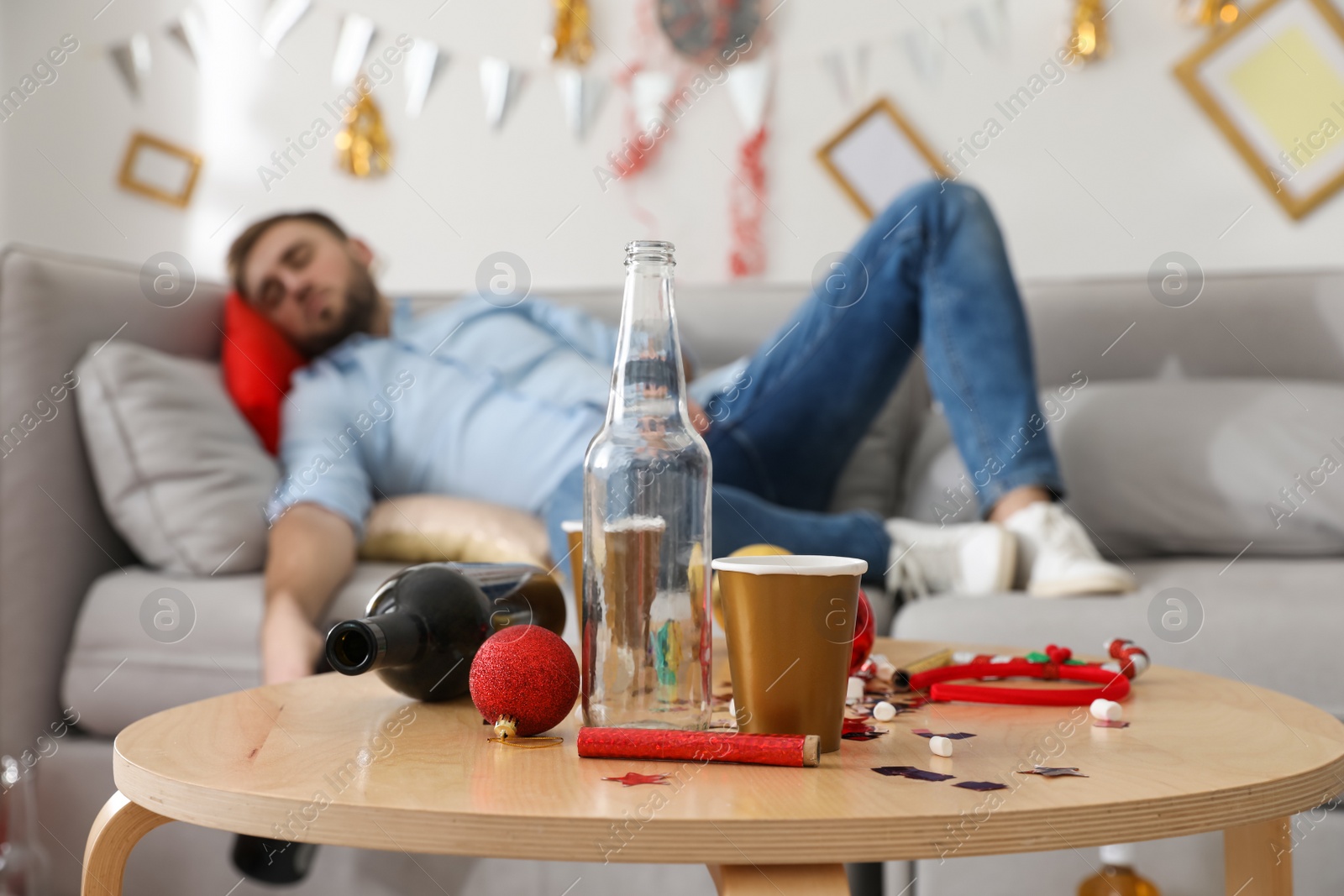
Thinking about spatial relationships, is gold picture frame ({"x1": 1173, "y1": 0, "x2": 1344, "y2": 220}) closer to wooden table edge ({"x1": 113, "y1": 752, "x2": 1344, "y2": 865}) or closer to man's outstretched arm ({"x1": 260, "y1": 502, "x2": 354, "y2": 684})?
man's outstretched arm ({"x1": 260, "y1": 502, "x2": 354, "y2": 684})

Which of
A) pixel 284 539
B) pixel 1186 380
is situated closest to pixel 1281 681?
pixel 1186 380

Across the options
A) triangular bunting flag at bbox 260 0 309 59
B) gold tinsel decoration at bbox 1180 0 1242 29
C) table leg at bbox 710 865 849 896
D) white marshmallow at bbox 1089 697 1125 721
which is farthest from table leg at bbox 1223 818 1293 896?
triangular bunting flag at bbox 260 0 309 59

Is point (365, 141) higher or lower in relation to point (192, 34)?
lower

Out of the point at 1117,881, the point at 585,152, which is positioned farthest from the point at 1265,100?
the point at 1117,881

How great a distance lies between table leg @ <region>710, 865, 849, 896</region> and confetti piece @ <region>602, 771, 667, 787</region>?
59mm

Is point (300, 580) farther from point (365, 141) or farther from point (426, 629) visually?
point (365, 141)

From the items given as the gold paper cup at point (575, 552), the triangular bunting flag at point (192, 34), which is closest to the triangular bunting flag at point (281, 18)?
the triangular bunting flag at point (192, 34)

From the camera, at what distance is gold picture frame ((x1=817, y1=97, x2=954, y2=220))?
2.42 metres

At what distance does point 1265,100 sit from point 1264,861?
2.10 meters

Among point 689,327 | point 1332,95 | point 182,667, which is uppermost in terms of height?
point 1332,95

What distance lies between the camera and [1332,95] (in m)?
2.24

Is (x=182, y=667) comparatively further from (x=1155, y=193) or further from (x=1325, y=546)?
(x=1155, y=193)

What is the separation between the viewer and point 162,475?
4.99 ft

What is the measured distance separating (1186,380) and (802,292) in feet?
2.23
